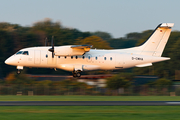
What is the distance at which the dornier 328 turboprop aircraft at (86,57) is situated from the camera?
27.9m

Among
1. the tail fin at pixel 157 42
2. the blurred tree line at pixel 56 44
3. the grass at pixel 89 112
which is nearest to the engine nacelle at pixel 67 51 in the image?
the tail fin at pixel 157 42

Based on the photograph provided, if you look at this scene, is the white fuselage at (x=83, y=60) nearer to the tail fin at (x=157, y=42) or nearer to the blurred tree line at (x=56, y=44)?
the tail fin at (x=157, y=42)

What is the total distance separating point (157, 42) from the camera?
99.9ft

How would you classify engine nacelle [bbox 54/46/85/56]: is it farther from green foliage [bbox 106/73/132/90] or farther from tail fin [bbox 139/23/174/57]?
green foliage [bbox 106/73/132/90]

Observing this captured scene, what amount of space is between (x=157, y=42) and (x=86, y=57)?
8.58 meters

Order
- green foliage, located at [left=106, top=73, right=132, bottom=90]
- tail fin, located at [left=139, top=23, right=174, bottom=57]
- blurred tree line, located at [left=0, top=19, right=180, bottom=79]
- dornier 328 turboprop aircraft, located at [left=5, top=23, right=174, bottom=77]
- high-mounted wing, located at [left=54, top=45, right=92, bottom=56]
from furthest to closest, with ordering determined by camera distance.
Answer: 1. blurred tree line, located at [left=0, top=19, right=180, bottom=79]
2. green foliage, located at [left=106, top=73, right=132, bottom=90]
3. tail fin, located at [left=139, top=23, right=174, bottom=57]
4. dornier 328 turboprop aircraft, located at [left=5, top=23, right=174, bottom=77]
5. high-mounted wing, located at [left=54, top=45, right=92, bottom=56]

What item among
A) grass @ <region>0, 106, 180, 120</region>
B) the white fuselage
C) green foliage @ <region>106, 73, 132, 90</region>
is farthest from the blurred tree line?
grass @ <region>0, 106, 180, 120</region>

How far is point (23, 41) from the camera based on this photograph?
5556 cm

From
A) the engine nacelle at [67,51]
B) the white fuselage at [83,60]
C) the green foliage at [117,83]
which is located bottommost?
the green foliage at [117,83]

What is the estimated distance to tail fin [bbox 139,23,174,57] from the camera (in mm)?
30234

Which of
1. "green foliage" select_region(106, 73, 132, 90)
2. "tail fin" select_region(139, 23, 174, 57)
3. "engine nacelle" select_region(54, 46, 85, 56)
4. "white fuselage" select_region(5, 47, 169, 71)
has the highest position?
"tail fin" select_region(139, 23, 174, 57)

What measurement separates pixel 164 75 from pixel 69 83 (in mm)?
28462

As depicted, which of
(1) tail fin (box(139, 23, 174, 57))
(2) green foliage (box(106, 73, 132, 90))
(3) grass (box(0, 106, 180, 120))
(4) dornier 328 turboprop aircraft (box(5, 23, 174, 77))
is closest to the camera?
(3) grass (box(0, 106, 180, 120))

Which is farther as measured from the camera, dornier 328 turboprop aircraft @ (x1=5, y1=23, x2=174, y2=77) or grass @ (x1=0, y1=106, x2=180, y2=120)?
dornier 328 turboprop aircraft @ (x1=5, y1=23, x2=174, y2=77)
